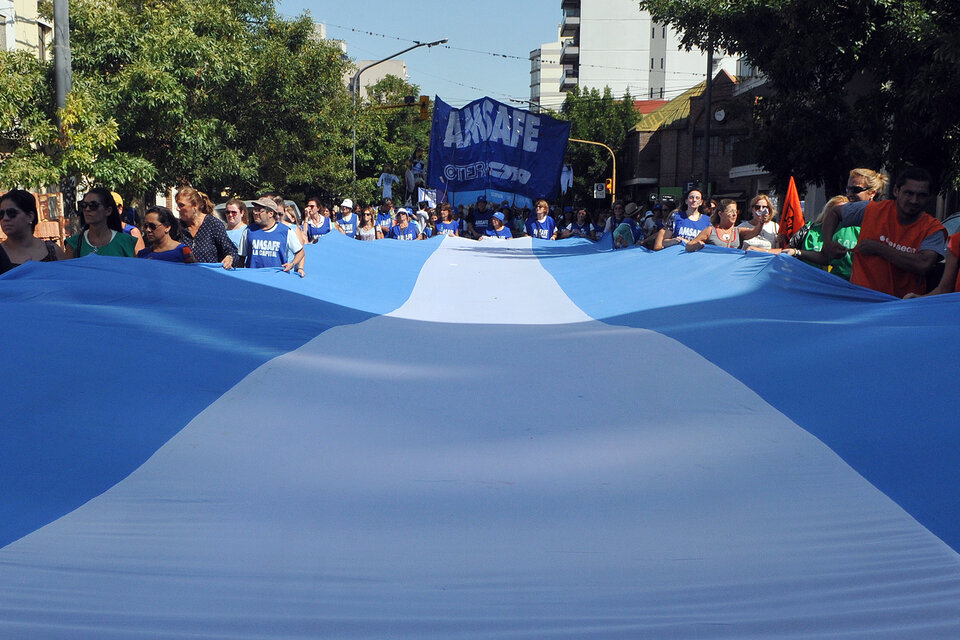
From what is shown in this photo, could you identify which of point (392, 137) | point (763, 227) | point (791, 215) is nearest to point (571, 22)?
point (392, 137)

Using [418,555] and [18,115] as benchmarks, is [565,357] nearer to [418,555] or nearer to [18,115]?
[418,555]

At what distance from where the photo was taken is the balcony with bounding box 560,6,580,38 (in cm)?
8681

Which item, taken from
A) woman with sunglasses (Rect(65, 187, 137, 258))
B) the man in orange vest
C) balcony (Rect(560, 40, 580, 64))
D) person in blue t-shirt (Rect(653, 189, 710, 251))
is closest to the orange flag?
person in blue t-shirt (Rect(653, 189, 710, 251))

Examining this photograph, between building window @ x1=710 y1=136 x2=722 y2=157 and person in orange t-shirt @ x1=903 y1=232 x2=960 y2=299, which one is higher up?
building window @ x1=710 y1=136 x2=722 y2=157

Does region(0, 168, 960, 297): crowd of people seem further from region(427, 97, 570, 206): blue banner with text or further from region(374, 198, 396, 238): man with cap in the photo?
region(374, 198, 396, 238): man with cap

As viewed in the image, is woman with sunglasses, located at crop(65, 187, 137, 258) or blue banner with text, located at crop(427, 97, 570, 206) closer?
woman with sunglasses, located at crop(65, 187, 137, 258)

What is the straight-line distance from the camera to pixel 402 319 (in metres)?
7.63

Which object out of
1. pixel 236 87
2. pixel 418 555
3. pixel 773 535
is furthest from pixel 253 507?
pixel 236 87

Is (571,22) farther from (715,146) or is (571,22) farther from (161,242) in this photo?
(161,242)

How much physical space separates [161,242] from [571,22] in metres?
84.5

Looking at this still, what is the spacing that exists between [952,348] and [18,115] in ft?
45.3

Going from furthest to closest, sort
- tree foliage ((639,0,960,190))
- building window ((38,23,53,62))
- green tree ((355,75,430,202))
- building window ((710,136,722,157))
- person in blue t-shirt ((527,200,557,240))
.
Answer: building window ((710,136,722,157)) → green tree ((355,75,430,202)) → building window ((38,23,53,62)) → person in blue t-shirt ((527,200,557,240)) → tree foliage ((639,0,960,190))

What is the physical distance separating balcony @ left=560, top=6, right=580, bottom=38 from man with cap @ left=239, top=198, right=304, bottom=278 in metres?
82.0

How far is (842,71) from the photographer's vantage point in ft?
50.0
